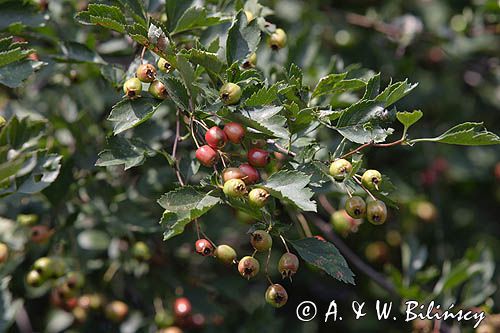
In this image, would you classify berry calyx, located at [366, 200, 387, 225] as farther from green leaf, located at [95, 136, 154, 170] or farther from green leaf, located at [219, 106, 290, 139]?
green leaf, located at [95, 136, 154, 170]

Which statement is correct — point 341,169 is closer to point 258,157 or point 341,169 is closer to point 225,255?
point 258,157

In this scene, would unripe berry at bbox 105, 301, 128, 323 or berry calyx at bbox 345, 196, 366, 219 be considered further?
unripe berry at bbox 105, 301, 128, 323

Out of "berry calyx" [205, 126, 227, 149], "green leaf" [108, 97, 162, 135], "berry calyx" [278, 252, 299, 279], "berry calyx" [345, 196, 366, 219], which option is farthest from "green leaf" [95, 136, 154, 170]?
"berry calyx" [345, 196, 366, 219]

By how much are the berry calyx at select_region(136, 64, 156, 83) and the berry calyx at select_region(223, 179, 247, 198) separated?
1.26 ft

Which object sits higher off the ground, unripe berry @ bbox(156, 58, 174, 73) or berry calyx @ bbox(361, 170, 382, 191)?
unripe berry @ bbox(156, 58, 174, 73)

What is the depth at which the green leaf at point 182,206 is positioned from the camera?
5.26ft

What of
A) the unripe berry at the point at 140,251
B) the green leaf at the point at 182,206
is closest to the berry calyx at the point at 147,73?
the green leaf at the point at 182,206

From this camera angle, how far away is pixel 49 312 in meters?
2.93

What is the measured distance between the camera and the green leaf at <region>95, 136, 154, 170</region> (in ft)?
5.94

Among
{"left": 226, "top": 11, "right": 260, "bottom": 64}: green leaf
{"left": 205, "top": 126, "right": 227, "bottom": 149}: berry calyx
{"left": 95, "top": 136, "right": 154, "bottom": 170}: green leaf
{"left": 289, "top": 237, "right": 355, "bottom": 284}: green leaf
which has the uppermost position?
{"left": 226, "top": 11, "right": 260, "bottom": 64}: green leaf

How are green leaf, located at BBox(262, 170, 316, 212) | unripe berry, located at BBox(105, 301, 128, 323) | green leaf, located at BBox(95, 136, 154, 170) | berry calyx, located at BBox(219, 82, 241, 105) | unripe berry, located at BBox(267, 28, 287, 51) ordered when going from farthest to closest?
1. unripe berry, located at BBox(105, 301, 128, 323)
2. unripe berry, located at BBox(267, 28, 287, 51)
3. green leaf, located at BBox(95, 136, 154, 170)
4. berry calyx, located at BBox(219, 82, 241, 105)
5. green leaf, located at BBox(262, 170, 316, 212)

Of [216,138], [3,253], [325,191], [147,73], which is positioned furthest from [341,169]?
[3,253]

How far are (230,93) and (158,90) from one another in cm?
21

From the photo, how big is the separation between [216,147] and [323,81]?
14.1 inches
